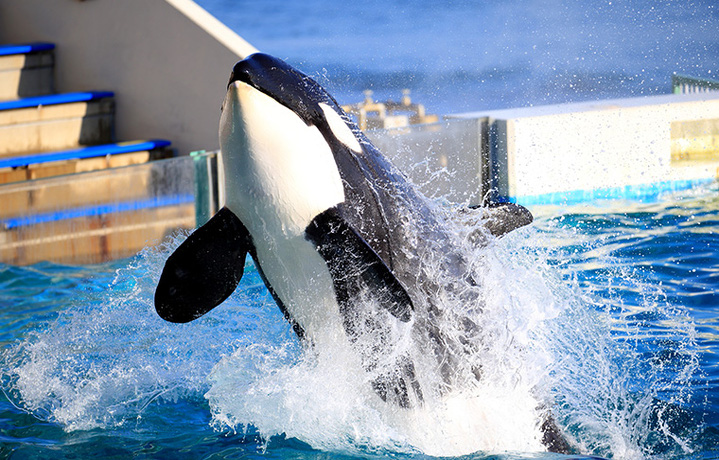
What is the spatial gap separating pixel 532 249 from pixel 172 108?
5.54m

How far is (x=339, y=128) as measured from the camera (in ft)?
13.2

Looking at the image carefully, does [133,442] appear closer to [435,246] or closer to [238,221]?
[238,221]

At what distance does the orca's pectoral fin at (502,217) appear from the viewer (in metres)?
4.69

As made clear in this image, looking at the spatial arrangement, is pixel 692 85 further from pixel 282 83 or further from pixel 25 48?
pixel 25 48

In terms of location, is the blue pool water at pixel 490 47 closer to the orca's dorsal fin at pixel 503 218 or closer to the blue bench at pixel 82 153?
the blue bench at pixel 82 153

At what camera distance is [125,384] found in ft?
16.4

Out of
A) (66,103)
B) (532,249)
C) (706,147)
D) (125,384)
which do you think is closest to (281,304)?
(125,384)

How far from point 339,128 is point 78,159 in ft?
24.5

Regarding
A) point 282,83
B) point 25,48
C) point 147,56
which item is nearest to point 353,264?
point 282,83

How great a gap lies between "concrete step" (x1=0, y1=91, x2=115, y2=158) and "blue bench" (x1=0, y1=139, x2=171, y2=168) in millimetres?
390

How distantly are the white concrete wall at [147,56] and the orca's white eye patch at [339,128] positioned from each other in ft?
21.2

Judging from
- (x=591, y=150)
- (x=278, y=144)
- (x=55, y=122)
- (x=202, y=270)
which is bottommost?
(x=202, y=270)

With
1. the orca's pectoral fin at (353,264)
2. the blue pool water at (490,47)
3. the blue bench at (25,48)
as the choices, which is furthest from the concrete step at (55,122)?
the blue pool water at (490,47)

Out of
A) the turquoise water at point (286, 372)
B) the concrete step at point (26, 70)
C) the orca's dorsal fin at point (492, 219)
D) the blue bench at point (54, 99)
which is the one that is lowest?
the turquoise water at point (286, 372)
